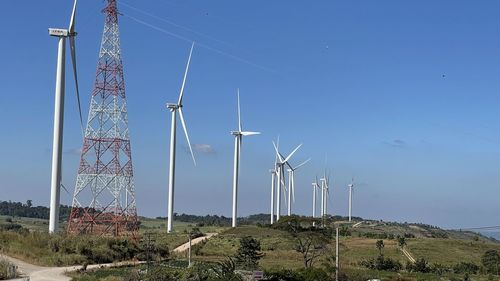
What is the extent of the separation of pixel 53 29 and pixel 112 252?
83.3 ft

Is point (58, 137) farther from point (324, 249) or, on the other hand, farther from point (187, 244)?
point (187, 244)

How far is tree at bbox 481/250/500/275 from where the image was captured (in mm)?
88756

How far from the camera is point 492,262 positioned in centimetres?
9194

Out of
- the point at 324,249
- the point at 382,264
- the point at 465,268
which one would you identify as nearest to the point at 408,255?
the point at 465,268

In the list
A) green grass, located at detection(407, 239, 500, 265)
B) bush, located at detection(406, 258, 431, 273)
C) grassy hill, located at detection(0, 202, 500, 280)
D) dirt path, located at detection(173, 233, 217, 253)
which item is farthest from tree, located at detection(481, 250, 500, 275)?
dirt path, located at detection(173, 233, 217, 253)

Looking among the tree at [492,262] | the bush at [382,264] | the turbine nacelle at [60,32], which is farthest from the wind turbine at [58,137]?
the tree at [492,262]

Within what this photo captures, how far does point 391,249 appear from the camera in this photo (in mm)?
101812

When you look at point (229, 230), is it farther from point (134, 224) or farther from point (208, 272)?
point (208, 272)

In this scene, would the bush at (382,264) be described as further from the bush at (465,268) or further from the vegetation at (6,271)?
the vegetation at (6,271)

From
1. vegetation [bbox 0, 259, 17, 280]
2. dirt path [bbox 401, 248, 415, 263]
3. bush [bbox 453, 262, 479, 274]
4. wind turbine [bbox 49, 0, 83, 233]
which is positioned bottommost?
bush [bbox 453, 262, 479, 274]

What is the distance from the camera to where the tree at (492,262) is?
88.8 m

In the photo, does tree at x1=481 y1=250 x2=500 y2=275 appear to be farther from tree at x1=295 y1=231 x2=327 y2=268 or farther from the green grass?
tree at x1=295 y1=231 x2=327 y2=268

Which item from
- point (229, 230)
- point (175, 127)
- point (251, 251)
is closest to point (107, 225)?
point (251, 251)

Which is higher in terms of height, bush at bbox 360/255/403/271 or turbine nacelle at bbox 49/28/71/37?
turbine nacelle at bbox 49/28/71/37
